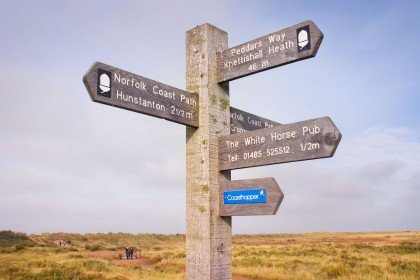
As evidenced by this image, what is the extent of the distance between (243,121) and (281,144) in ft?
3.96

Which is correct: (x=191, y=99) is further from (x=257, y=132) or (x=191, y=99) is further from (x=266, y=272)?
(x=266, y=272)

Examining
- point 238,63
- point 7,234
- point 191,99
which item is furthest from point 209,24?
point 7,234

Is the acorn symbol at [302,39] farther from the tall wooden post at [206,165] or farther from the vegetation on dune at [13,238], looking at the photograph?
the vegetation on dune at [13,238]

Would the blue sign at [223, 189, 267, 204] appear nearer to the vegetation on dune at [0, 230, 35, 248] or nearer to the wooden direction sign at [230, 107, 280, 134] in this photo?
the wooden direction sign at [230, 107, 280, 134]

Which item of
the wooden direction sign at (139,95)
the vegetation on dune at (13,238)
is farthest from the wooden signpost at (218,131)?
the vegetation on dune at (13,238)

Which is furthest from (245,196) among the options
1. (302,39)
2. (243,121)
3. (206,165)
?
(302,39)

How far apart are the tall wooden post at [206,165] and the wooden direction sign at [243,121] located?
0.73 ft

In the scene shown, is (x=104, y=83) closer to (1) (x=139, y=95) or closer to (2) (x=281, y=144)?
(1) (x=139, y=95)

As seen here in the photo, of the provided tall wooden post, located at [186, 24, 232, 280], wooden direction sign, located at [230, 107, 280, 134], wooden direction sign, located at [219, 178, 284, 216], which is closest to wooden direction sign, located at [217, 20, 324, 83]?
tall wooden post, located at [186, 24, 232, 280]

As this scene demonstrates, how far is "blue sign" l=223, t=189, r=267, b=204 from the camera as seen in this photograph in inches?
157

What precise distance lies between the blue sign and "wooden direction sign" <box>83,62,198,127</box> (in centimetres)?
95

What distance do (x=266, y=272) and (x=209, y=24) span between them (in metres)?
11.7

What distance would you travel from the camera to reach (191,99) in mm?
4633

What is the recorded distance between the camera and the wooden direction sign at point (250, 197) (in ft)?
12.8
